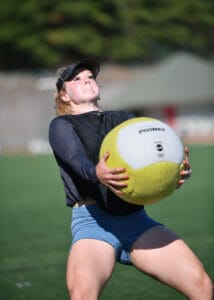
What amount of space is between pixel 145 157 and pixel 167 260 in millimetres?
604

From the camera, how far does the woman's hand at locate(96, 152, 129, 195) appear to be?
15.1 feet

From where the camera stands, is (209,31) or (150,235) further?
(209,31)

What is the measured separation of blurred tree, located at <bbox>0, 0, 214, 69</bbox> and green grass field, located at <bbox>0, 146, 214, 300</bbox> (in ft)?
89.5

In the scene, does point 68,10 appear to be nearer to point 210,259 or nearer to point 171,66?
point 171,66

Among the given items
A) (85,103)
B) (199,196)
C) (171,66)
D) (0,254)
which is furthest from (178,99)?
(85,103)

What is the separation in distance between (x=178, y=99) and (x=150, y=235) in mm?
40416

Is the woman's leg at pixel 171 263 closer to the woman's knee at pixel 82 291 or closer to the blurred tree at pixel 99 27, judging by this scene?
the woman's knee at pixel 82 291

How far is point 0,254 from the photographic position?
9352 mm

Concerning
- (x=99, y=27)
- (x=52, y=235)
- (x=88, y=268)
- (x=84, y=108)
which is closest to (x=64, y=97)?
(x=84, y=108)

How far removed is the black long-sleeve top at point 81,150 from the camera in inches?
193

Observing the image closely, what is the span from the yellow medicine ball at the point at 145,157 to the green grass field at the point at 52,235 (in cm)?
243

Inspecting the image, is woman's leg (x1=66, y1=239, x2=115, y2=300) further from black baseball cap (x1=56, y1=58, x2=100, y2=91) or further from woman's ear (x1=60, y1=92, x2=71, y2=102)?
black baseball cap (x1=56, y1=58, x2=100, y2=91)

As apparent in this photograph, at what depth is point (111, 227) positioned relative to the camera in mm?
4957

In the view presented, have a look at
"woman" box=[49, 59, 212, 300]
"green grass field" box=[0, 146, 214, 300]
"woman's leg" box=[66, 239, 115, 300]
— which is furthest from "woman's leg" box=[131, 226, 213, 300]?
"green grass field" box=[0, 146, 214, 300]
